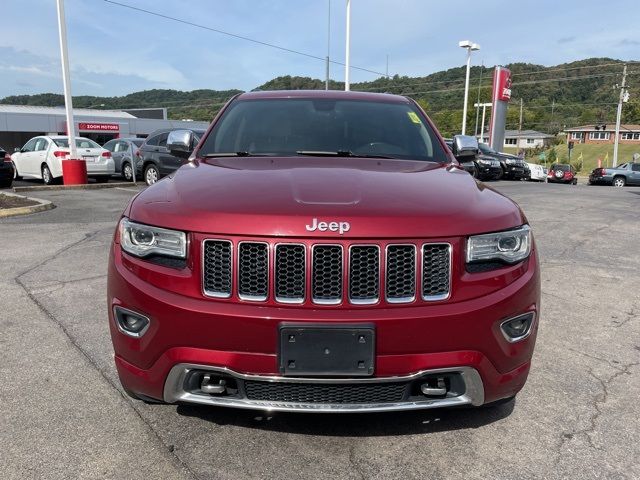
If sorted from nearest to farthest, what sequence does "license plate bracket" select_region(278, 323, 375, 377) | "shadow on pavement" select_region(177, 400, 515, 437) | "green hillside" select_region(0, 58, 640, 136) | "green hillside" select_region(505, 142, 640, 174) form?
"license plate bracket" select_region(278, 323, 375, 377) < "shadow on pavement" select_region(177, 400, 515, 437) < "green hillside" select_region(0, 58, 640, 136) < "green hillside" select_region(505, 142, 640, 174)

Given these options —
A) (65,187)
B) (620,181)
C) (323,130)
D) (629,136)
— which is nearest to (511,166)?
(620,181)

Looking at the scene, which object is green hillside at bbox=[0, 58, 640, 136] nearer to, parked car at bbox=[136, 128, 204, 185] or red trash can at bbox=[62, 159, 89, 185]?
parked car at bbox=[136, 128, 204, 185]

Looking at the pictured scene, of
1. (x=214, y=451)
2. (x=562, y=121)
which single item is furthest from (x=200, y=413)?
(x=562, y=121)

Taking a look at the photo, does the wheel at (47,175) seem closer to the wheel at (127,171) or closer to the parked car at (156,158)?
the wheel at (127,171)

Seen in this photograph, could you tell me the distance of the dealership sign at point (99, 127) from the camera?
42531mm

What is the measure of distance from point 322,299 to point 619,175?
33.0 m

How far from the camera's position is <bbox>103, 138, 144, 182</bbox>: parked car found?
656 inches

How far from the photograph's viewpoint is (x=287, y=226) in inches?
80.7

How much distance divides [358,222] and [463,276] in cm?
50

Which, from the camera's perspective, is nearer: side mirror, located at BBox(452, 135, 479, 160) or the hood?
the hood

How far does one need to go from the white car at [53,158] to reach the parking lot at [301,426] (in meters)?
12.6

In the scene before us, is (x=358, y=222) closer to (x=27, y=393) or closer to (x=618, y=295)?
(x=27, y=393)

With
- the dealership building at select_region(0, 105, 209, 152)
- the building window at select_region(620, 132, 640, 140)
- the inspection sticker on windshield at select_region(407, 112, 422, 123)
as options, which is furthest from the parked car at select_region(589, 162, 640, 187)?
the building window at select_region(620, 132, 640, 140)

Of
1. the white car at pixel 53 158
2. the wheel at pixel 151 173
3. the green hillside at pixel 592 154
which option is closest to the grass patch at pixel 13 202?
Result: the wheel at pixel 151 173
